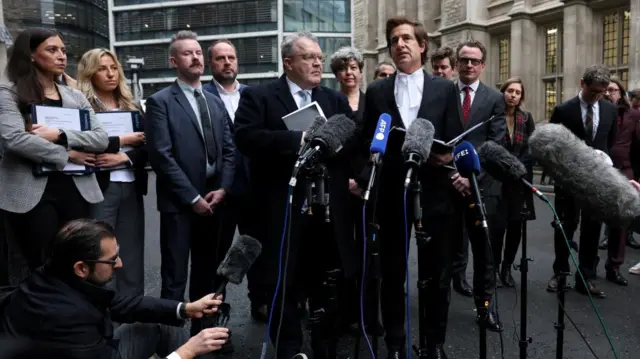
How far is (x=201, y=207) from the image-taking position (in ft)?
13.0

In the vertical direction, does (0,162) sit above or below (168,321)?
above

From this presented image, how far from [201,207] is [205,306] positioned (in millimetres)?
1358

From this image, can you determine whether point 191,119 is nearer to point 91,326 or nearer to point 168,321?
point 168,321

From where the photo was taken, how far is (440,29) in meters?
25.0

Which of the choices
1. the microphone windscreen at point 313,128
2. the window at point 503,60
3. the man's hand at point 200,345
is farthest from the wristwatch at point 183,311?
the window at point 503,60

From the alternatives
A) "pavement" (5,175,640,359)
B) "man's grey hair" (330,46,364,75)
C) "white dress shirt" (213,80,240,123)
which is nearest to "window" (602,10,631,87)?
"pavement" (5,175,640,359)

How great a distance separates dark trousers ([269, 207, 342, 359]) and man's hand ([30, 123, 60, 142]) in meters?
1.84

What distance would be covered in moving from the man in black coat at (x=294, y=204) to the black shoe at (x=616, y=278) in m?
3.99

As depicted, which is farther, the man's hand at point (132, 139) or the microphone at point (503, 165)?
the man's hand at point (132, 139)

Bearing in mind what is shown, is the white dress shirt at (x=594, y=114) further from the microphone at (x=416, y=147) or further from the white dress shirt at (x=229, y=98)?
the white dress shirt at (x=229, y=98)

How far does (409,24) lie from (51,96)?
8.70ft

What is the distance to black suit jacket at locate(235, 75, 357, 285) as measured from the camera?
3.30 metres

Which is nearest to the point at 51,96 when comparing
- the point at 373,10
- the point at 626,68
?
the point at 626,68

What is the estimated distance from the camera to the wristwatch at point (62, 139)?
368cm
